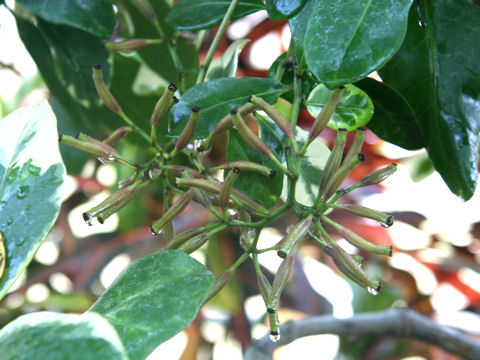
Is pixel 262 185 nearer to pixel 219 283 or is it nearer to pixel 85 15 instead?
pixel 219 283

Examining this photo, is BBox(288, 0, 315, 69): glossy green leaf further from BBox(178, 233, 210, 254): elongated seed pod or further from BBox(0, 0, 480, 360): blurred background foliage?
BBox(0, 0, 480, 360): blurred background foliage

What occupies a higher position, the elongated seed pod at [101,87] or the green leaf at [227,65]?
the elongated seed pod at [101,87]

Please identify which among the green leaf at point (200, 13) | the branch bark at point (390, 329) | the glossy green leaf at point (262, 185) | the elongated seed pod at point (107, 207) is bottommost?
the branch bark at point (390, 329)

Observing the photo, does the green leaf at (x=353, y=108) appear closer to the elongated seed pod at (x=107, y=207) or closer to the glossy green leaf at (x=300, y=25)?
the glossy green leaf at (x=300, y=25)

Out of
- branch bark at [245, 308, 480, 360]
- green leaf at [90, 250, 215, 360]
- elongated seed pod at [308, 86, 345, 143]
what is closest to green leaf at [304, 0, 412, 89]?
elongated seed pod at [308, 86, 345, 143]

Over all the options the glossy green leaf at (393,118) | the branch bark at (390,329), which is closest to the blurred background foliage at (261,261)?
the branch bark at (390,329)

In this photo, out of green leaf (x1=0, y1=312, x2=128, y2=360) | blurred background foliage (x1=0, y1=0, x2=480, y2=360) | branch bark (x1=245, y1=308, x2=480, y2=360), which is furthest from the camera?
blurred background foliage (x1=0, y1=0, x2=480, y2=360)

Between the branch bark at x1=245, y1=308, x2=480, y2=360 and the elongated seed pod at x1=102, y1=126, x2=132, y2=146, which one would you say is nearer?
the elongated seed pod at x1=102, y1=126, x2=132, y2=146
